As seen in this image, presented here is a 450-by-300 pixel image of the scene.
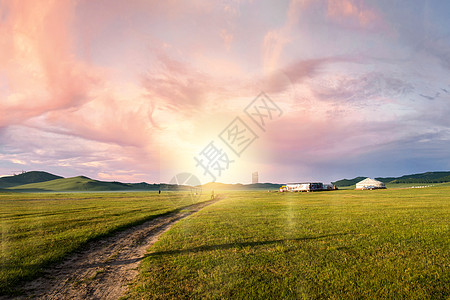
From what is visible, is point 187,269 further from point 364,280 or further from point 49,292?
point 364,280

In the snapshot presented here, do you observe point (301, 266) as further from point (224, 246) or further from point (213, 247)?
point (213, 247)

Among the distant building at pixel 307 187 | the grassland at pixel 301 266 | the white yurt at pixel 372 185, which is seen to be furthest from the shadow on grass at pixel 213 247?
the white yurt at pixel 372 185

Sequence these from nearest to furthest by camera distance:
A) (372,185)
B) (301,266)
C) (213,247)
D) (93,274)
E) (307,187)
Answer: (301,266) → (93,274) → (213,247) → (307,187) → (372,185)

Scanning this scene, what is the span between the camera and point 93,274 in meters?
10.0

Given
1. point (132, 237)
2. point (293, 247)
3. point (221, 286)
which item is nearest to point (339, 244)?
point (293, 247)

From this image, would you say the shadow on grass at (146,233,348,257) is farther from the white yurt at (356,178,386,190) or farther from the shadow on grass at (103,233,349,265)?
the white yurt at (356,178,386,190)

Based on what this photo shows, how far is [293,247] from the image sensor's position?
500 inches

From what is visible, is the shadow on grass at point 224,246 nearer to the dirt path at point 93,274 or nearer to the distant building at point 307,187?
the dirt path at point 93,274

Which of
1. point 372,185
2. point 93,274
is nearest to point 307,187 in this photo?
point 372,185

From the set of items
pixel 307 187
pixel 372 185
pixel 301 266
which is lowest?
pixel 307 187

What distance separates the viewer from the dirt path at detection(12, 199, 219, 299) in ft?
26.9

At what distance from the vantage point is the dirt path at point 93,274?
820cm

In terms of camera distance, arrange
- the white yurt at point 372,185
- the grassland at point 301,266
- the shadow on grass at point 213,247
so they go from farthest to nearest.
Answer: the white yurt at point 372,185 < the shadow on grass at point 213,247 < the grassland at point 301,266

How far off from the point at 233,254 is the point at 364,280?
230 inches
